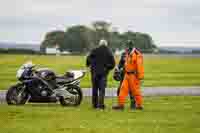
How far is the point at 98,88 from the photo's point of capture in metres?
17.0

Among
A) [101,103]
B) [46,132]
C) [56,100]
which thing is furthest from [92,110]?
[46,132]

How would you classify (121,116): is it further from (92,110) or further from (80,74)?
(80,74)

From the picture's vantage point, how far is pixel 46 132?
38.9 ft

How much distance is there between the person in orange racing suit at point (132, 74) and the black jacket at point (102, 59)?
0.47 metres

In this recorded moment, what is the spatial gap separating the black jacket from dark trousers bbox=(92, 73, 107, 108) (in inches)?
5.2

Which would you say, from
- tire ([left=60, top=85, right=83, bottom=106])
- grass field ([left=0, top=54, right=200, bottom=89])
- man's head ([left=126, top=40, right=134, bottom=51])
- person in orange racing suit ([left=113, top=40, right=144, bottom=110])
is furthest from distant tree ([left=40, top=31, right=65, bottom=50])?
man's head ([left=126, top=40, right=134, bottom=51])

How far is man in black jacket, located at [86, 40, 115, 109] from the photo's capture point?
1666 cm

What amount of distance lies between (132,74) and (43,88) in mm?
2607

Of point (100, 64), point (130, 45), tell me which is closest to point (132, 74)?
point (130, 45)

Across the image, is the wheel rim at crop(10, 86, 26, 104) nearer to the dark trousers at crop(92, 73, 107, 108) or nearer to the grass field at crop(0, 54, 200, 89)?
the dark trousers at crop(92, 73, 107, 108)

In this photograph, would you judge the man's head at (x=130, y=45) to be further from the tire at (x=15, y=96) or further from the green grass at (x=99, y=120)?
the tire at (x=15, y=96)

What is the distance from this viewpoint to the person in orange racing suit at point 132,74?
16188mm

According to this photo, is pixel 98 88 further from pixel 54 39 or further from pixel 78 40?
pixel 54 39

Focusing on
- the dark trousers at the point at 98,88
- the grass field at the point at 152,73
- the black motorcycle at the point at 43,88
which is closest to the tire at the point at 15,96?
the black motorcycle at the point at 43,88
